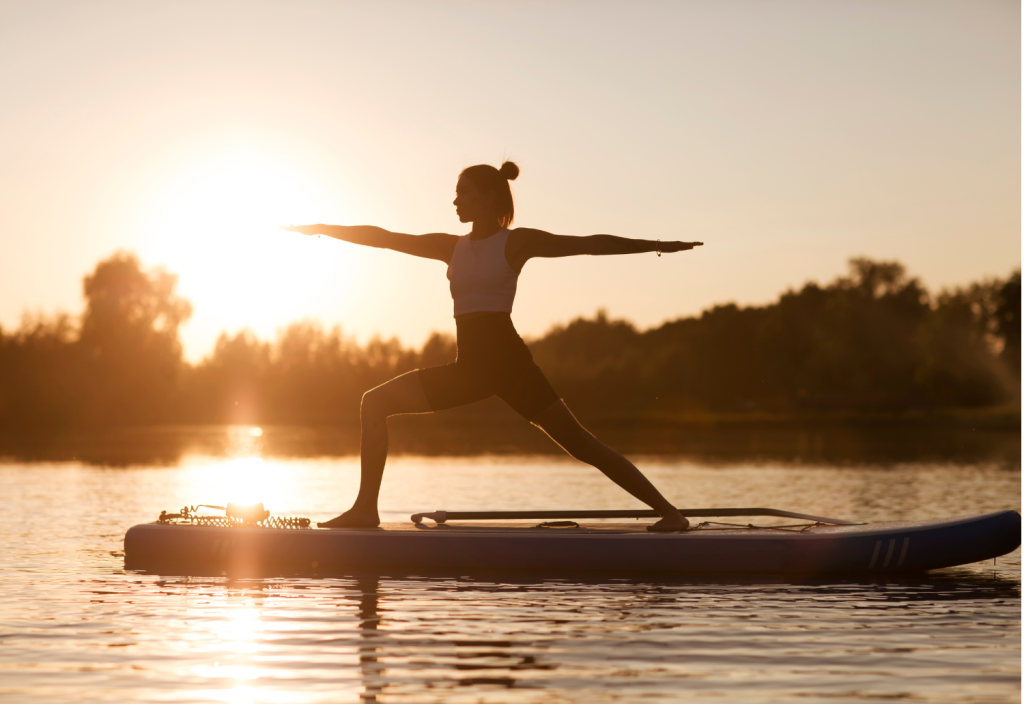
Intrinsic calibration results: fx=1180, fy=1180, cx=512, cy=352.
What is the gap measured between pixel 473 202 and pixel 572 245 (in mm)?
857

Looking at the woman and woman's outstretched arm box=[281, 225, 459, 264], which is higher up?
woman's outstretched arm box=[281, 225, 459, 264]

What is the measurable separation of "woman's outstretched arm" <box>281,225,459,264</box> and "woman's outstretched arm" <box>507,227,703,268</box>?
641 mm

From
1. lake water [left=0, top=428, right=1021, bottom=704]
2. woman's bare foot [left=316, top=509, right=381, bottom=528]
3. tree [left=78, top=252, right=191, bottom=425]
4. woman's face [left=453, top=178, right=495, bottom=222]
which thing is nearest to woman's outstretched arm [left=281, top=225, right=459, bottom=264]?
woman's face [left=453, top=178, right=495, bottom=222]

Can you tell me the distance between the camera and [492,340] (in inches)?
334

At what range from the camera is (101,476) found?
24.0 metres

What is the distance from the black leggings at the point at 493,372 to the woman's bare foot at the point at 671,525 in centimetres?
136

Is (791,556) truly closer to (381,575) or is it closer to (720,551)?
(720,551)

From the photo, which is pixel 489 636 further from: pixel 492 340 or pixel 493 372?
pixel 492 340

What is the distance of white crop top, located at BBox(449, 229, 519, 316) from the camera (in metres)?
8.50

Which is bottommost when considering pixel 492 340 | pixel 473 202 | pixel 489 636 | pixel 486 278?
pixel 489 636

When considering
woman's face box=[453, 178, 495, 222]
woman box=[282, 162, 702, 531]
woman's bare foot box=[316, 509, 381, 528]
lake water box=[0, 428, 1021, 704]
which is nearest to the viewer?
lake water box=[0, 428, 1021, 704]

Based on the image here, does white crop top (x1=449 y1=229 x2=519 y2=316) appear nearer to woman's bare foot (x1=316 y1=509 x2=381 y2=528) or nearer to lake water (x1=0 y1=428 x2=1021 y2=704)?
woman's bare foot (x1=316 y1=509 x2=381 y2=528)

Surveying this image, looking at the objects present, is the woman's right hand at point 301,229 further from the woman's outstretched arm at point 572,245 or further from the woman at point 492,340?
the woman's outstretched arm at point 572,245

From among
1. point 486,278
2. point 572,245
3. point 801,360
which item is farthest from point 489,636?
point 801,360
